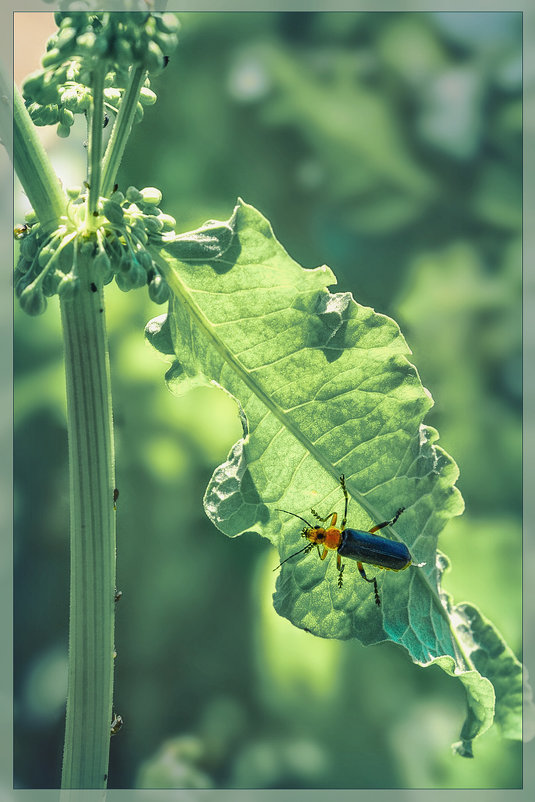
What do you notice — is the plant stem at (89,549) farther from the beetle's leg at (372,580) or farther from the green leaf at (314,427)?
the beetle's leg at (372,580)

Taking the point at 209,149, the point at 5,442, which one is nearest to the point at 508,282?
the point at 209,149

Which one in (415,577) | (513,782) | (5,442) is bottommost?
(513,782)

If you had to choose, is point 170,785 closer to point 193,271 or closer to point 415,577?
point 415,577

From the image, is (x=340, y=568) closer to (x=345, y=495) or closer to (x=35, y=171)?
(x=345, y=495)

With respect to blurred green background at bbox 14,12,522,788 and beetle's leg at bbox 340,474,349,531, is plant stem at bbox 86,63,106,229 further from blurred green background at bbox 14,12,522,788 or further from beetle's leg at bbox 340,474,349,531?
blurred green background at bbox 14,12,522,788

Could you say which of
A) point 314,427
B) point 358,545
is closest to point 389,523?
point 358,545

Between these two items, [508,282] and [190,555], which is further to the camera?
[508,282]

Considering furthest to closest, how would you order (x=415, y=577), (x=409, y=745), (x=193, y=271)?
(x=409, y=745)
(x=415, y=577)
(x=193, y=271)
